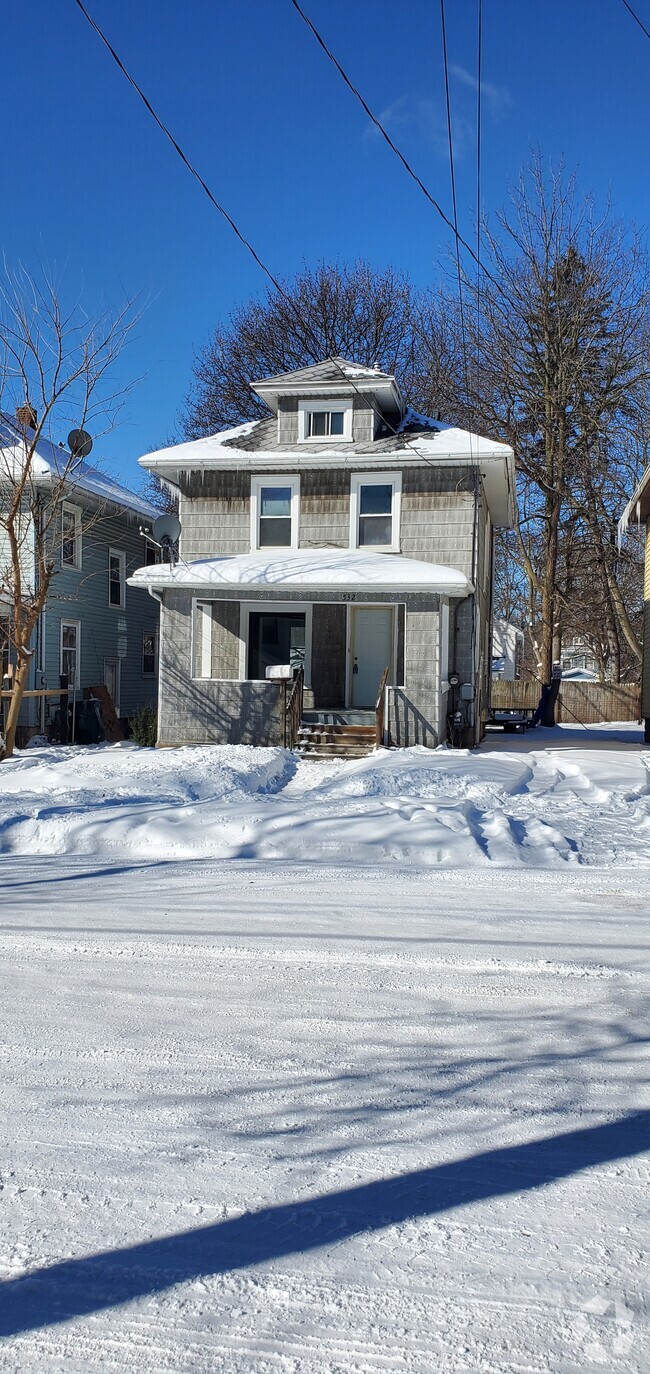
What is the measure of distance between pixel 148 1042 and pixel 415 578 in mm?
12260

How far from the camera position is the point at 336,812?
9125mm

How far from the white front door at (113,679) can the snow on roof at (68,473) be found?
3.87m

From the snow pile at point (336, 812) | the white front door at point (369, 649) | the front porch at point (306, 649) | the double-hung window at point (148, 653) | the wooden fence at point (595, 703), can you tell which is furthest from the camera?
the wooden fence at point (595, 703)

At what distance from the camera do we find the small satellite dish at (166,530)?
17125 mm

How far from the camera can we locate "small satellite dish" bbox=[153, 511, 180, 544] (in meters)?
17.1

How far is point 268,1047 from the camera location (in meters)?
3.94

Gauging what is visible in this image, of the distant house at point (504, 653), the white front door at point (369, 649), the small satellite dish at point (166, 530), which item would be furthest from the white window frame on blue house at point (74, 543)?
the distant house at point (504, 653)

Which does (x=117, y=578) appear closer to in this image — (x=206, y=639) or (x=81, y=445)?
(x=206, y=639)

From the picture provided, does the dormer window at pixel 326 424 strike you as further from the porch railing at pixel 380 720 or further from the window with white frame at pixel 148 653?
the window with white frame at pixel 148 653

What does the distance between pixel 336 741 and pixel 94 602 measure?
375 inches

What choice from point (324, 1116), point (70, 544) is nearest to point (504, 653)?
point (70, 544)

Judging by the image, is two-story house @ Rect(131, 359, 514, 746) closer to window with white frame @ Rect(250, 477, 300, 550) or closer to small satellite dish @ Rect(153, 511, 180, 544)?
window with white frame @ Rect(250, 477, 300, 550)

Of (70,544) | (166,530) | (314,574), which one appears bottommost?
(314,574)

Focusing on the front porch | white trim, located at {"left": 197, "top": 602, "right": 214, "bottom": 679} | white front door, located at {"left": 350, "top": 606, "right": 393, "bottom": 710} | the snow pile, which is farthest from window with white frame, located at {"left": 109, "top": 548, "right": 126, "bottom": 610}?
the snow pile
